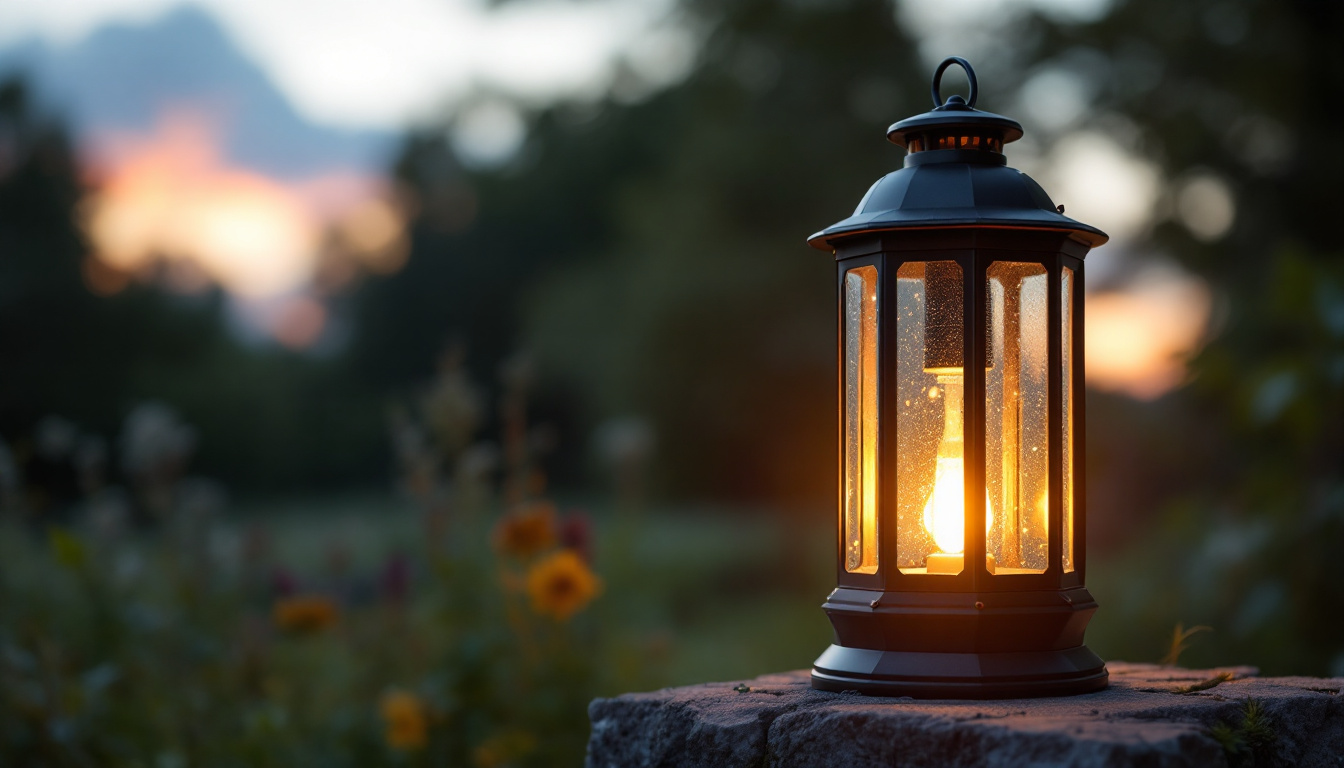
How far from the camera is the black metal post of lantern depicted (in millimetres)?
2303

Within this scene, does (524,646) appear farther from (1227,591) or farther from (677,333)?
(677,333)

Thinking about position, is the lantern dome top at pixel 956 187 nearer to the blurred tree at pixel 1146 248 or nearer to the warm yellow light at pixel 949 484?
the warm yellow light at pixel 949 484

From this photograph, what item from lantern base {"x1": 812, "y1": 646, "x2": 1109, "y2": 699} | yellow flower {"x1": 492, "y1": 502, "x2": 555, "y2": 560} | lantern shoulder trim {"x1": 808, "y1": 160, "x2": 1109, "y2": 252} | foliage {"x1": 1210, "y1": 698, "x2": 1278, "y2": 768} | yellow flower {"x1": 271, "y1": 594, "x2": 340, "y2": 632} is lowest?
yellow flower {"x1": 271, "y1": 594, "x2": 340, "y2": 632}

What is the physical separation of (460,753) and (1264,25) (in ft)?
25.6

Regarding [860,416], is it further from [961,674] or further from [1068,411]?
[961,674]

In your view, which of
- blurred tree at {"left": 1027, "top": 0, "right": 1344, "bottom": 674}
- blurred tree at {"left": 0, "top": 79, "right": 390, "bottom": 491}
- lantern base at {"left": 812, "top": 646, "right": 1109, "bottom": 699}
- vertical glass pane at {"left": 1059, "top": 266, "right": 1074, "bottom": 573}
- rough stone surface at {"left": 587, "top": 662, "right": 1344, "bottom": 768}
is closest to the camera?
rough stone surface at {"left": 587, "top": 662, "right": 1344, "bottom": 768}

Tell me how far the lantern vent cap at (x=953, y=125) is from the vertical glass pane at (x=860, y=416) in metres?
0.32

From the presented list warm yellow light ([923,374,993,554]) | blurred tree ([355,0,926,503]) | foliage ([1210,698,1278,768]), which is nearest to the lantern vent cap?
warm yellow light ([923,374,993,554])

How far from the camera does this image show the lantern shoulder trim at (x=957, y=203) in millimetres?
2311

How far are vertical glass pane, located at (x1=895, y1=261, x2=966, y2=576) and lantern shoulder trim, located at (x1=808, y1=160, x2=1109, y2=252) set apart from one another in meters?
0.12

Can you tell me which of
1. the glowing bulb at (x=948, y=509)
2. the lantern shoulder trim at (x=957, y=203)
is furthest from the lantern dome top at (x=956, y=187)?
the glowing bulb at (x=948, y=509)

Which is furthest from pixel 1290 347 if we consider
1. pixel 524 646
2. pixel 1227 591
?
pixel 524 646

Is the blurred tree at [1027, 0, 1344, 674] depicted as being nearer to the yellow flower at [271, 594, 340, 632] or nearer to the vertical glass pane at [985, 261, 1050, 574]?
the vertical glass pane at [985, 261, 1050, 574]

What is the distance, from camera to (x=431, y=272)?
30734 millimetres
